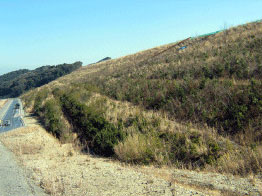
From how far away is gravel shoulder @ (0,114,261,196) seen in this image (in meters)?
4.99

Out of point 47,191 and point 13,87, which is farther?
point 13,87

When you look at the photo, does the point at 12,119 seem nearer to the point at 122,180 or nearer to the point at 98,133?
the point at 98,133

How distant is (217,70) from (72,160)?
10021mm

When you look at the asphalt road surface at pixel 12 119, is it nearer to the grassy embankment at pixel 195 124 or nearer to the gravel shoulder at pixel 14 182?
the grassy embankment at pixel 195 124

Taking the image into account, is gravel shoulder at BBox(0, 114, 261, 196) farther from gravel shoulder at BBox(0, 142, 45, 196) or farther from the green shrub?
the green shrub

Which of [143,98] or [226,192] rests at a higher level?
[143,98]

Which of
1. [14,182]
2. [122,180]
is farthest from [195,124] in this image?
[14,182]

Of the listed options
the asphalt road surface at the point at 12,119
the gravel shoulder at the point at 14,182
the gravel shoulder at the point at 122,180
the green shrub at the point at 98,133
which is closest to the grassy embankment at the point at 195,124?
the green shrub at the point at 98,133

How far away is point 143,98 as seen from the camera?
15359mm

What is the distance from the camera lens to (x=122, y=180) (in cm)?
598

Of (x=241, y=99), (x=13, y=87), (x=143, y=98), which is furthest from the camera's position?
(x=13, y=87)

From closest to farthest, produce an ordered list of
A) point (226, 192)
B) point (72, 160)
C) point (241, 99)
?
point (226, 192)
point (72, 160)
point (241, 99)

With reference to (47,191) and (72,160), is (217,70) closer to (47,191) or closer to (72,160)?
(72,160)

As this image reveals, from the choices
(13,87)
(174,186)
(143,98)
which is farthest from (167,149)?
(13,87)
